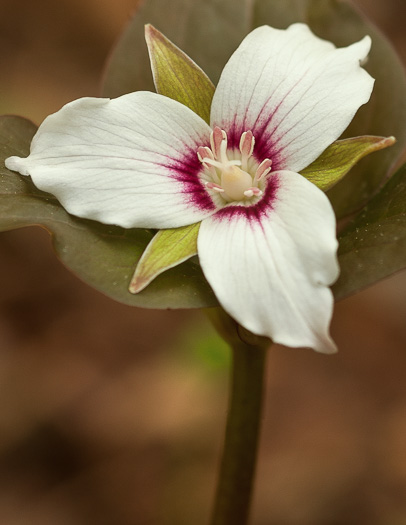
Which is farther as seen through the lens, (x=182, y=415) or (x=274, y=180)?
(x=182, y=415)

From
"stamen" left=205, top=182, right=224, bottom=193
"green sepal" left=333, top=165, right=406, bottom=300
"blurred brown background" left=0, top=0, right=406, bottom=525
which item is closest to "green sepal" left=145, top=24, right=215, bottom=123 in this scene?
"stamen" left=205, top=182, right=224, bottom=193

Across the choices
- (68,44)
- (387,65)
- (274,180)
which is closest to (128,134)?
(274,180)

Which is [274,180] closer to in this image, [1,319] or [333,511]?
[333,511]

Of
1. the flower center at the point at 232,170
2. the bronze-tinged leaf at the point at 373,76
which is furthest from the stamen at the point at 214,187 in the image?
the bronze-tinged leaf at the point at 373,76

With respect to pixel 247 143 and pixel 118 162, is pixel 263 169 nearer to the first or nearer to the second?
pixel 247 143

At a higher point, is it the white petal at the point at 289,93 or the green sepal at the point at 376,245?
the white petal at the point at 289,93

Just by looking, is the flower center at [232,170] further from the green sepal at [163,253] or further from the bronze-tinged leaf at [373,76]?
the bronze-tinged leaf at [373,76]
